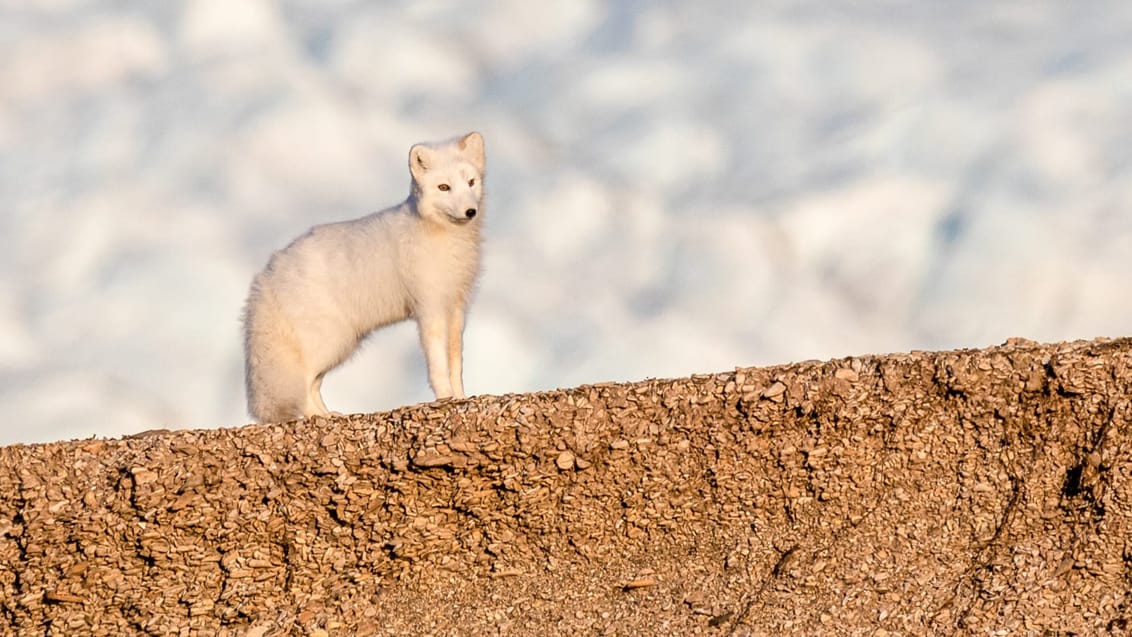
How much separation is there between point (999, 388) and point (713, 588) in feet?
7.03

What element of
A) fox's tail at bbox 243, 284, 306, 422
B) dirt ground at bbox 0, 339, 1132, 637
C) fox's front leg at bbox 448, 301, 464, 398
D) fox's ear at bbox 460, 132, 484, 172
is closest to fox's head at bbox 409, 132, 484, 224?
fox's ear at bbox 460, 132, 484, 172

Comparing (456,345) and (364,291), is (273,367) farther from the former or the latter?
(456,345)

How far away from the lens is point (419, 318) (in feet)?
31.2

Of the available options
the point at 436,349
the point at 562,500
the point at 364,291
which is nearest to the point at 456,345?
the point at 436,349

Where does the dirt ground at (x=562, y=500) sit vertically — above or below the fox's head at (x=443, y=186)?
below

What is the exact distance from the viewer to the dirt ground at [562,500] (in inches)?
316

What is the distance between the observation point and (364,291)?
944cm

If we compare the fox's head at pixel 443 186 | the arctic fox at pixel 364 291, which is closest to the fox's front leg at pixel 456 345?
the arctic fox at pixel 364 291

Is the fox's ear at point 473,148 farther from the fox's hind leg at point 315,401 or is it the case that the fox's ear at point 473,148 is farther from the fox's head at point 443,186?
the fox's hind leg at point 315,401

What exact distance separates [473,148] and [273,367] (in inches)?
86.5

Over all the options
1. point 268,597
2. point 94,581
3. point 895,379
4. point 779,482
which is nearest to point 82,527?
point 94,581

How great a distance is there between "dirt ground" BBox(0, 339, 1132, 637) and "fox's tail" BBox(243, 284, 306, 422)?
78 centimetres

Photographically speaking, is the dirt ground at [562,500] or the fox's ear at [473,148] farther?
the fox's ear at [473,148]

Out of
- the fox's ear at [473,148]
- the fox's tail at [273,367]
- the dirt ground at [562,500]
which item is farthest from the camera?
the fox's ear at [473,148]
